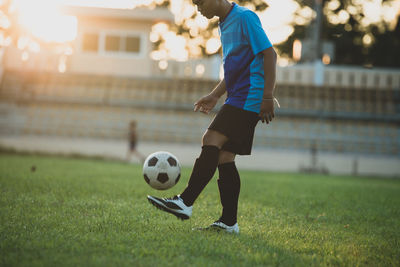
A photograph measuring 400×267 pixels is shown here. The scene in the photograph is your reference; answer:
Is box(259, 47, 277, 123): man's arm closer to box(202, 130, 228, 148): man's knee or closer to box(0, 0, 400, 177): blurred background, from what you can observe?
box(202, 130, 228, 148): man's knee

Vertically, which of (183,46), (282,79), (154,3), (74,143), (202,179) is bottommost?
(74,143)

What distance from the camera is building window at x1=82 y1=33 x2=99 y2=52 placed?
22594 mm

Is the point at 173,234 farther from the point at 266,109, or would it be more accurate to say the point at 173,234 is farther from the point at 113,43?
the point at 113,43

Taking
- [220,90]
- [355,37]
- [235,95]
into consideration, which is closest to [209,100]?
[220,90]

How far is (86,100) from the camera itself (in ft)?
65.4

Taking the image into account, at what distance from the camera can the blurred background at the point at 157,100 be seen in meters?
18.4

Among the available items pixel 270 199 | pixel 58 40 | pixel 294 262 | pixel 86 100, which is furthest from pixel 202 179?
pixel 58 40

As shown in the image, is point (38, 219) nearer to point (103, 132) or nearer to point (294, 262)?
point (294, 262)

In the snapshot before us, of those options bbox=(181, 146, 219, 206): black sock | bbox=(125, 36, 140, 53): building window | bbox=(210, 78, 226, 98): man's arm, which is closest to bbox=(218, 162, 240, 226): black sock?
bbox=(181, 146, 219, 206): black sock

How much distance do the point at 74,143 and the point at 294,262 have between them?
1681 centimetres

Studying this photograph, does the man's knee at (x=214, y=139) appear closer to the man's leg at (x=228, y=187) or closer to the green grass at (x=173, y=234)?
the man's leg at (x=228, y=187)

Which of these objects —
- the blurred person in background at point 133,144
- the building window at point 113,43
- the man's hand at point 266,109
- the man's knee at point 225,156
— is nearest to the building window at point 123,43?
the building window at point 113,43

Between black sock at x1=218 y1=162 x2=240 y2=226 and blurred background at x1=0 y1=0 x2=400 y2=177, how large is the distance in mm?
14409

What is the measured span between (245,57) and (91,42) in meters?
20.5
